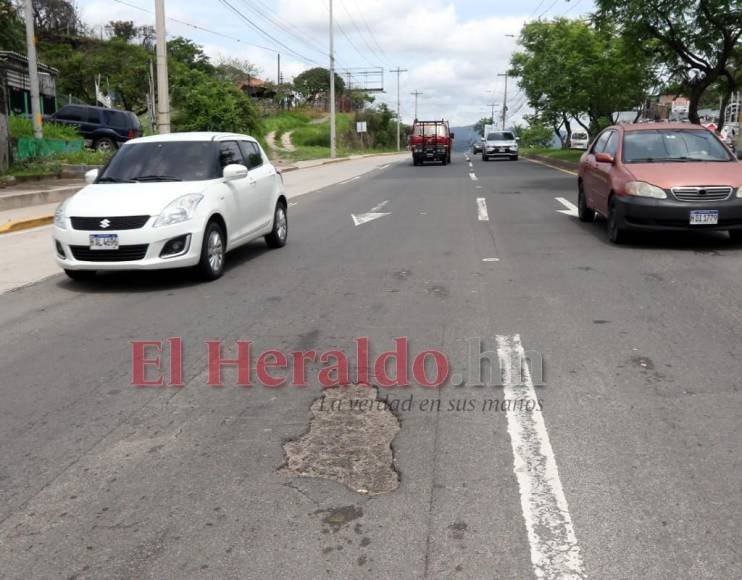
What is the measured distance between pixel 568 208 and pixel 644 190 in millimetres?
5903

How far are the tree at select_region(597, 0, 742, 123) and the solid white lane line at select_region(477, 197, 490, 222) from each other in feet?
25.3

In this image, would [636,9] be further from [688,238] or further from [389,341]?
[389,341]

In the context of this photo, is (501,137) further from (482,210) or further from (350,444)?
(350,444)

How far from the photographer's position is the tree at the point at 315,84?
99812mm

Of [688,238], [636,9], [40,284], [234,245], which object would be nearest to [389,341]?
[234,245]

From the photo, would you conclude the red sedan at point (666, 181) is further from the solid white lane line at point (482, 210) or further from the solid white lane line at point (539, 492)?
the solid white lane line at point (539, 492)

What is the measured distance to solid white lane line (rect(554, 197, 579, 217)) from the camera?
14867 millimetres

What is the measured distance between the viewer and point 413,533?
10.5ft

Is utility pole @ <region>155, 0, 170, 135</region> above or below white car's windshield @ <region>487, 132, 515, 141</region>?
above

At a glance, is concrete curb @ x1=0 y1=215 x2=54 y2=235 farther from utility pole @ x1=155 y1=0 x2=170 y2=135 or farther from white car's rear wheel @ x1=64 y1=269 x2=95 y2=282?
utility pole @ x1=155 y1=0 x2=170 y2=135

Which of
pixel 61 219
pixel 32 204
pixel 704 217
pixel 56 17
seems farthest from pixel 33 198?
pixel 56 17

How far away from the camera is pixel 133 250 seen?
803cm

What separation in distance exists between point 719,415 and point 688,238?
7.28 meters

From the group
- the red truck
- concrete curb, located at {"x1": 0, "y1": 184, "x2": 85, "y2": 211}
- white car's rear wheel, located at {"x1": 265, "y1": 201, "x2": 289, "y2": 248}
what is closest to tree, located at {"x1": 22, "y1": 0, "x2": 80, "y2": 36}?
the red truck
